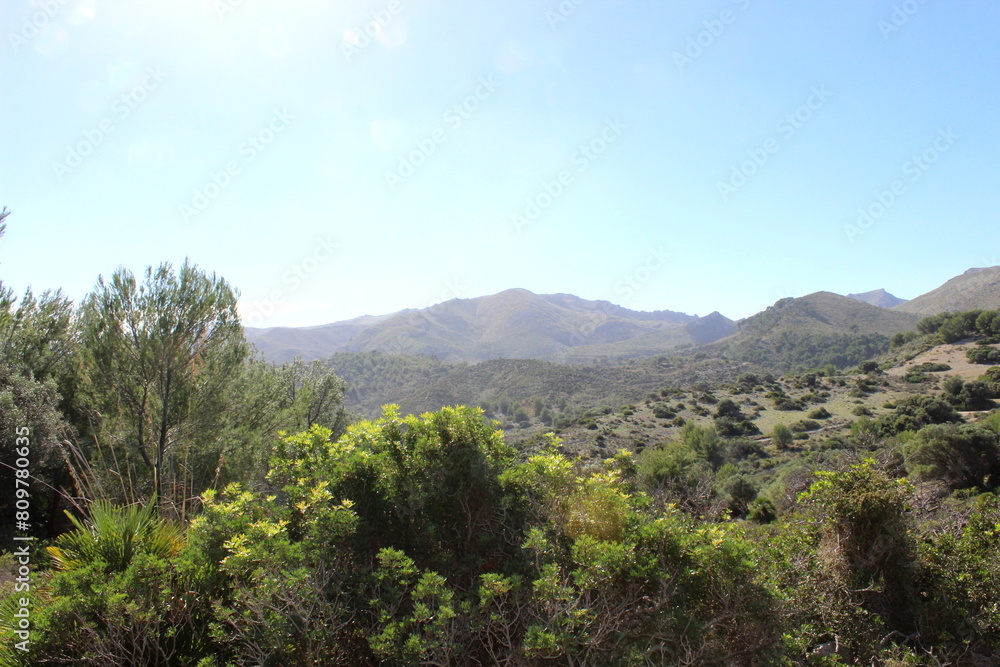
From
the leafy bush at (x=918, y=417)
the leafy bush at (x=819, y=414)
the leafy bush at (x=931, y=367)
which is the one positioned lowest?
the leafy bush at (x=819, y=414)

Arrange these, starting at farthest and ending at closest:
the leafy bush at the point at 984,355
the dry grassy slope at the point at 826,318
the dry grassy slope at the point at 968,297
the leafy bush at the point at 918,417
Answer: the dry grassy slope at the point at 826,318 < the dry grassy slope at the point at 968,297 < the leafy bush at the point at 984,355 < the leafy bush at the point at 918,417

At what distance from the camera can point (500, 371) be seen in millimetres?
96375

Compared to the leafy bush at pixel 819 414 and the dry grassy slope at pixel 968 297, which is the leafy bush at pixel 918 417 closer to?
the leafy bush at pixel 819 414

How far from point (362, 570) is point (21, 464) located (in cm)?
705

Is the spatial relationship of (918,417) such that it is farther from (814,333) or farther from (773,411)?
(814,333)

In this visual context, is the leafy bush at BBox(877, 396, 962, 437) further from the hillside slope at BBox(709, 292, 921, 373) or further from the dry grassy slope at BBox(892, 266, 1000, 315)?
the hillside slope at BBox(709, 292, 921, 373)

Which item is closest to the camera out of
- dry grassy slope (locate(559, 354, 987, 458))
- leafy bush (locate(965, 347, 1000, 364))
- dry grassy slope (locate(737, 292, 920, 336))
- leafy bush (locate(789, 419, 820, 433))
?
dry grassy slope (locate(559, 354, 987, 458))

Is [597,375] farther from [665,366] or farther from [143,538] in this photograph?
[143,538]

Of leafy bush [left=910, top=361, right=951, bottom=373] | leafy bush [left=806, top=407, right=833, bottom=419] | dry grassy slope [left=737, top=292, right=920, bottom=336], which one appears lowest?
leafy bush [left=806, top=407, right=833, bottom=419]

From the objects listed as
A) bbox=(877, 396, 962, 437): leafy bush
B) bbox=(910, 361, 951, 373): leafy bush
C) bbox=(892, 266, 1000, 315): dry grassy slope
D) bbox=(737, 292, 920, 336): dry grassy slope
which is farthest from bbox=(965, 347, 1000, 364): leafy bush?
bbox=(737, 292, 920, 336): dry grassy slope

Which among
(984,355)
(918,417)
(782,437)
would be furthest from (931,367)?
(918,417)

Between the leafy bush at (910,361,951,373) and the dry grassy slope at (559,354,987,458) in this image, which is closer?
the dry grassy slope at (559,354,987,458)

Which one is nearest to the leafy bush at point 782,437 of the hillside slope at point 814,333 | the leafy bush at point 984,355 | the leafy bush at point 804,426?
the leafy bush at point 804,426

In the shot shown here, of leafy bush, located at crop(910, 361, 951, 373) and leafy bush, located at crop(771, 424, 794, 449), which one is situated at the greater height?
leafy bush, located at crop(910, 361, 951, 373)
